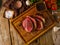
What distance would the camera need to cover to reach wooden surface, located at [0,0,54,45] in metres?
1.43

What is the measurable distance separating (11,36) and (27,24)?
0.39ft

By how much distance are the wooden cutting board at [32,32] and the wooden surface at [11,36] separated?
0.9 inches

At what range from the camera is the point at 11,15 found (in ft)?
4.78

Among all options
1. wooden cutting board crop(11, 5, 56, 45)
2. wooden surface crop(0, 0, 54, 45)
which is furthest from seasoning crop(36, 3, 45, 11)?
wooden surface crop(0, 0, 54, 45)

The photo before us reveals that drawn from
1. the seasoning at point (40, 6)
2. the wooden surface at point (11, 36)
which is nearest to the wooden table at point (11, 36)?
the wooden surface at point (11, 36)

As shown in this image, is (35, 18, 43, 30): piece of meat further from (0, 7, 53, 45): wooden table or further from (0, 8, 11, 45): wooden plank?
(0, 8, 11, 45): wooden plank

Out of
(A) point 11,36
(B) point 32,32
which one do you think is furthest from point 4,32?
(B) point 32,32

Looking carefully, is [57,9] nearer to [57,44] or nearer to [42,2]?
[42,2]

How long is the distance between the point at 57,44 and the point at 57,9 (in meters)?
0.21

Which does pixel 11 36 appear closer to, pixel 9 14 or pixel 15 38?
pixel 15 38

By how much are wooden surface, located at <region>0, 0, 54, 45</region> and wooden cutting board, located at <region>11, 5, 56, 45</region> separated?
0.02m

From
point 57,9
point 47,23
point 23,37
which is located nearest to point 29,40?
point 23,37

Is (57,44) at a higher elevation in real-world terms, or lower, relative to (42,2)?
lower

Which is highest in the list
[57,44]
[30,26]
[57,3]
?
[57,3]
